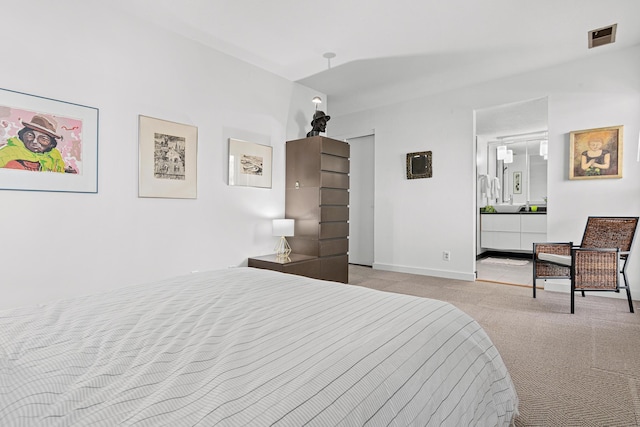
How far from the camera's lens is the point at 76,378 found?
30.3 inches

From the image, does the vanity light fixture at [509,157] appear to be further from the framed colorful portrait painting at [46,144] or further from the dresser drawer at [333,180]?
the framed colorful portrait painting at [46,144]

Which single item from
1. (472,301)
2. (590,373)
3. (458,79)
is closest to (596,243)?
(472,301)

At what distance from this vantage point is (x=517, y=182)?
23.5ft

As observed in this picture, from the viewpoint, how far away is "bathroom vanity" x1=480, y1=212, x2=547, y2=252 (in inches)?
244

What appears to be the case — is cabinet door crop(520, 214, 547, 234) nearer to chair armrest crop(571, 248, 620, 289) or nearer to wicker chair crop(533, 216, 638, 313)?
wicker chair crop(533, 216, 638, 313)

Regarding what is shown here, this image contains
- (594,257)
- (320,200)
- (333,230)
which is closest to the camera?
(594,257)

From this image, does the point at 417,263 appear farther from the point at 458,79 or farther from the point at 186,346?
the point at 186,346

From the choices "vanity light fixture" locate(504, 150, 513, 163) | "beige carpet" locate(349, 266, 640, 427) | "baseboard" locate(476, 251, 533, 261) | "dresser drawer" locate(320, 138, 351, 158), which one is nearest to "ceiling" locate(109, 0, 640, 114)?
"dresser drawer" locate(320, 138, 351, 158)

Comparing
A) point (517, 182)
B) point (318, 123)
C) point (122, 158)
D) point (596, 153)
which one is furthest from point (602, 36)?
point (122, 158)

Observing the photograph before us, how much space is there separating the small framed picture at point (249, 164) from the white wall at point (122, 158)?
10 centimetres

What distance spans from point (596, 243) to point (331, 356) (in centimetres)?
398

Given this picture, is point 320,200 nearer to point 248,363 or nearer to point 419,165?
point 419,165

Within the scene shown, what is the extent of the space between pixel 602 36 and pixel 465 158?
1832 millimetres

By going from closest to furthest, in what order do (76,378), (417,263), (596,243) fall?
(76,378)
(596,243)
(417,263)
